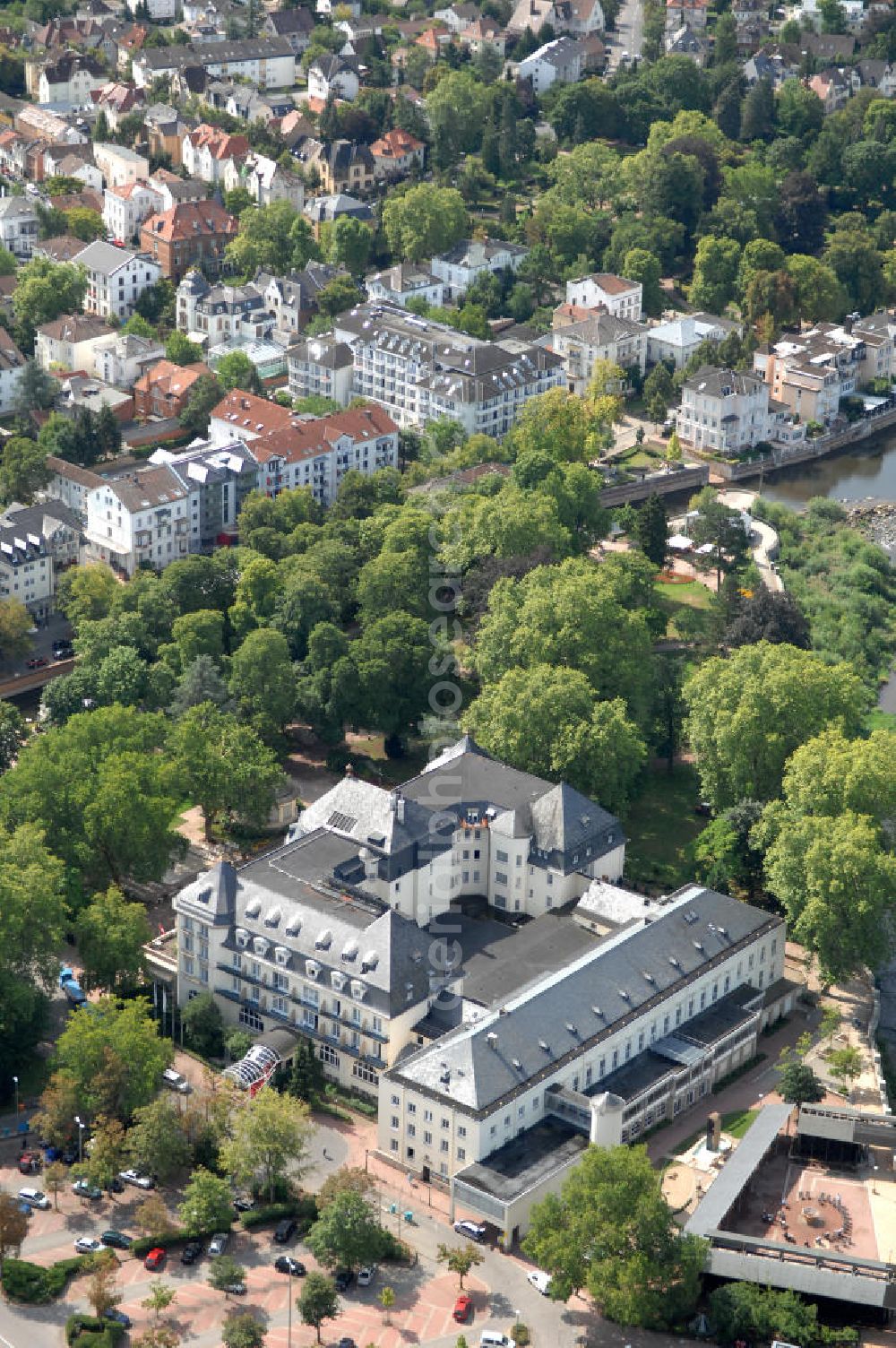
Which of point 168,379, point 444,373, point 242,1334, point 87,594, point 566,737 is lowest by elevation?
point 242,1334

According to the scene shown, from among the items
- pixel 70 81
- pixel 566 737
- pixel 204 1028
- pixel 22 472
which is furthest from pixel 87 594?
pixel 70 81

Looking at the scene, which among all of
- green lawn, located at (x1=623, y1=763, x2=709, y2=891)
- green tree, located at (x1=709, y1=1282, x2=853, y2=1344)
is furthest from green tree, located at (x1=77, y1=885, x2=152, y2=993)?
green tree, located at (x1=709, y1=1282, x2=853, y2=1344)

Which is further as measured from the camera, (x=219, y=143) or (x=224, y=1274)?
(x=219, y=143)

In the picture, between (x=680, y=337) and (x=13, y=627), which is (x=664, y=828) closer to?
(x=13, y=627)

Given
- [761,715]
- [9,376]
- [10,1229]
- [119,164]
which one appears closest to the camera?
[10,1229]

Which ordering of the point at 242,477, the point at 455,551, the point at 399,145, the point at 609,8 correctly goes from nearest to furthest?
1. the point at 455,551
2. the point at 242,477
3. the point at 399,145
4. the point at 609,8

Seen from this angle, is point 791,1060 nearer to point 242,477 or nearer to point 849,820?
point 849,820

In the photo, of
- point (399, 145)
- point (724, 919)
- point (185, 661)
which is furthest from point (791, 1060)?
point (399, 145)

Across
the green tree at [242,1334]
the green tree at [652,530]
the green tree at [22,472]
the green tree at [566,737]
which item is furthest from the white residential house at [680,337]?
the green tree at [242,1334]
